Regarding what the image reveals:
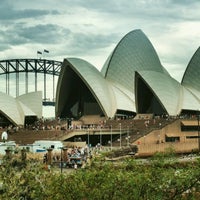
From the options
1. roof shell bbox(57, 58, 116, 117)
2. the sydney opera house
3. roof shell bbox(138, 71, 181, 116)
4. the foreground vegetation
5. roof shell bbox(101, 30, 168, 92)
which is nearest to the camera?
the foreground vegetation

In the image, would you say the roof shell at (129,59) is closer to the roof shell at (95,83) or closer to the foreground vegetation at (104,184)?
the roof shell at (95,83)

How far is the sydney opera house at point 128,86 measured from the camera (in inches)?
2362

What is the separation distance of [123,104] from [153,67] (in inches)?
313

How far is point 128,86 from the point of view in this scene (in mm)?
65812

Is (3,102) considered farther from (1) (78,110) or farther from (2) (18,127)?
(1) (78,110)

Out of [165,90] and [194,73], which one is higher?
[194,73]

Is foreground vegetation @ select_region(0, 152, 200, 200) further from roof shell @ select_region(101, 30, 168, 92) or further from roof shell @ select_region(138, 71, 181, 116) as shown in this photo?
roof shell @ select_region(101, 30, 168, 92)

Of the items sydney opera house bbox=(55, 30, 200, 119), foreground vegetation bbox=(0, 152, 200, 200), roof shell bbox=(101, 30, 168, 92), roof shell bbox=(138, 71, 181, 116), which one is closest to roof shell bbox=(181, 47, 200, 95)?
sydney opera house bbox=(55, 30, 200, 119)

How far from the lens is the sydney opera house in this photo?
197 ft

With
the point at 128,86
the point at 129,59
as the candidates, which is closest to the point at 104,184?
the point at 128,86

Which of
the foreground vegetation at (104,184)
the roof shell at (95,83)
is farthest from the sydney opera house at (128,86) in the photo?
the foreground vegetation at (104,184)

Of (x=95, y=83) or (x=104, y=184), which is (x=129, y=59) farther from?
(x=104, y=184)

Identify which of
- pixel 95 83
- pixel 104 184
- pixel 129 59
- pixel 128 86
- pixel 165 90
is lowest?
pixel 104 184

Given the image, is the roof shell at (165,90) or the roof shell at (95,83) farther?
the roof shell at (95,83)
